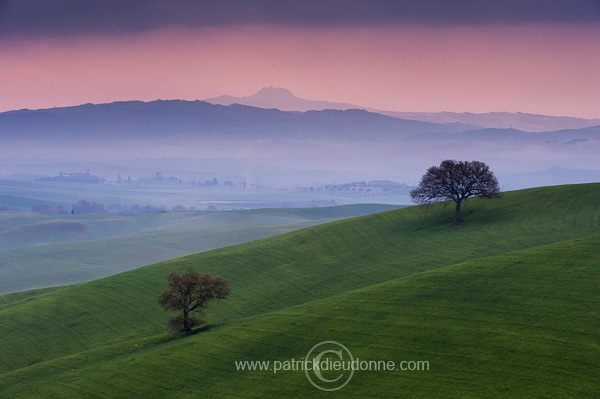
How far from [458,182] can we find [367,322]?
48031 mm

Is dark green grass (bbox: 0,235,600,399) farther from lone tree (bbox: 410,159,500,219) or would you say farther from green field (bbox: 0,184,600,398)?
lone tree (bbox: 410,159,500,219)

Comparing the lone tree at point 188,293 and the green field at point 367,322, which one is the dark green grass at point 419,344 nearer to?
the green field at point 367,322

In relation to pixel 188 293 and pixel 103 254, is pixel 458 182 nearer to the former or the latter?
pixel 188 293

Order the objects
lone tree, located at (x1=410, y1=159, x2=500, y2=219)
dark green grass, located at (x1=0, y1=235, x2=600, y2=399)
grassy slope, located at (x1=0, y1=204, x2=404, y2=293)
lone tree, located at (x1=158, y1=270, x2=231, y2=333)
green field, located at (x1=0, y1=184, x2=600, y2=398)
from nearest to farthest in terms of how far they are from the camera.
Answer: dark green grass, located at (x1=0, y1=235, x2=600, y2=399)
green field, located at (x1=0, y1=184, x2=600, y2=398)
lone tree, located at (x1=158, y1=270, x2=231, y2=333)
lone tree, located at (x1=410, y1=159, x2=500, y2=219)
grassy slope, located at (x1=0, y1=204, x2=404, y2=293)

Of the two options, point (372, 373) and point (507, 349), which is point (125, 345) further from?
point (507, 349)

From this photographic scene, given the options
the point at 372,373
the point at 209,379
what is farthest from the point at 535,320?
the point at 209,379

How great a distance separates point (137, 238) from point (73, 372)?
140539 millimetres

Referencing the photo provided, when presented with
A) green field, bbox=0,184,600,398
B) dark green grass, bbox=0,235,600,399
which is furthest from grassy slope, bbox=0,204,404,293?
dark green grass, bbox=0,235,600,399

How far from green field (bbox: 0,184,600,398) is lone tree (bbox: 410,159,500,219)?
6147 mm

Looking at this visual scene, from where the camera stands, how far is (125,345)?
52281 mm

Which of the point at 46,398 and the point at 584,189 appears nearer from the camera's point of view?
the point at 46,398

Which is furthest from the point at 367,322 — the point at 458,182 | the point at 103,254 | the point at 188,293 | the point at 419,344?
the point at 103,254

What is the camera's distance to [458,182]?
8769 centimetres

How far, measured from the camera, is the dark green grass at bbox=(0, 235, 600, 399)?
33.9 m
